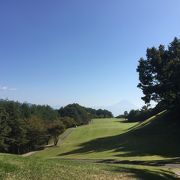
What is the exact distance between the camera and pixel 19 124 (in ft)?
334

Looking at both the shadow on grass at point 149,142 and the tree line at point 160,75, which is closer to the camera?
the shadow on grass at point 149,142

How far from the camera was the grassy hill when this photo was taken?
2198cm

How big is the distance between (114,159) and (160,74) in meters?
23.3

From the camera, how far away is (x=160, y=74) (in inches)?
2571

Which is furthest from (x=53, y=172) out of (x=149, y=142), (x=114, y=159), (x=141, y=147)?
(x=149, y=142)

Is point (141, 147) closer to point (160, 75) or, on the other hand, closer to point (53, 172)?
point (160, 75)

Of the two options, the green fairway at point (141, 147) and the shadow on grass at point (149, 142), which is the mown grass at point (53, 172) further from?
the shadow on grass at point (149, 142)

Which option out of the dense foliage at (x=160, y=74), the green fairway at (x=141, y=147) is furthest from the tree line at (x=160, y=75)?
the green fairway at (x=141, y=147)

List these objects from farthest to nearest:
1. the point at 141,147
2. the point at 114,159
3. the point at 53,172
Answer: the point at 141,147, the point at 114,159, the point at 53,172

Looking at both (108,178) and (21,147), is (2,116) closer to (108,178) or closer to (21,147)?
(21,147)

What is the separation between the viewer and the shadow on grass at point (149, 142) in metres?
55.1

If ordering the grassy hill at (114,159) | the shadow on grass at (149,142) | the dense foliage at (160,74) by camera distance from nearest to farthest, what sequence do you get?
the grassy hill at (114,159)
the shadow on grass at (149,142)
the dense foliage at (160,74)

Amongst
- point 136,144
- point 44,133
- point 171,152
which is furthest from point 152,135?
point 44,133

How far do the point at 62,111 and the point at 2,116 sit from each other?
277ft
